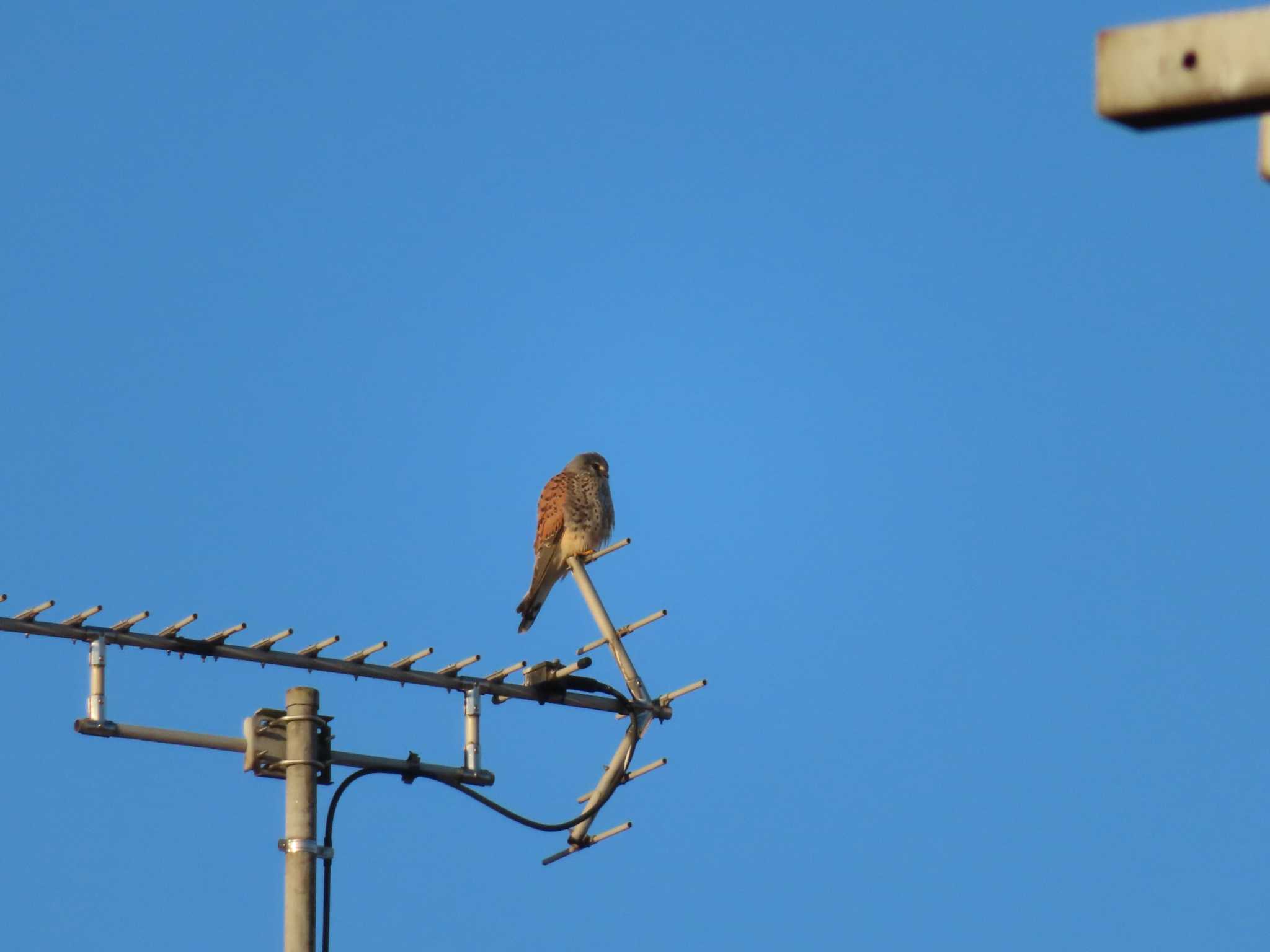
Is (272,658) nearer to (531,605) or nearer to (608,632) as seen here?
(608,632)

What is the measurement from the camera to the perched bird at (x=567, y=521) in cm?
1391

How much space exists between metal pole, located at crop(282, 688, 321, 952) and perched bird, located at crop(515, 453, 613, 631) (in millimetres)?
7299

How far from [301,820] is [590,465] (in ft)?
32.2

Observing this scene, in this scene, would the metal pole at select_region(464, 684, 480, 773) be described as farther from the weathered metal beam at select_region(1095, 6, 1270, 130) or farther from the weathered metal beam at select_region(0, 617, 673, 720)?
the weathered metal beam at select_region(1095, 6, 1270, 130)

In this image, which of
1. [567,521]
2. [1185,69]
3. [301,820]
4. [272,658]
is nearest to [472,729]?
[272,658]

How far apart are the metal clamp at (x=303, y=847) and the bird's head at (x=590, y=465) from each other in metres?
9.66

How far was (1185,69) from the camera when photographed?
219 centimetres

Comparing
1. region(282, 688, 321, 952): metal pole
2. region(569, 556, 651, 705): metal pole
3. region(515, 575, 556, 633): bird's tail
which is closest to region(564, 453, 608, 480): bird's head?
region(515, 575, 556, 633): bird's tail

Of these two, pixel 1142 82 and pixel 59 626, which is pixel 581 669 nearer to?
pixel 59 626

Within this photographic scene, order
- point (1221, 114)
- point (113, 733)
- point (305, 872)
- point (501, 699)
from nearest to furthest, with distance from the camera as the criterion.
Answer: point (1221, 114) < point (305, 872) < point (113, 733) < point (501, 699)

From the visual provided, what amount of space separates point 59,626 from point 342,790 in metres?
1.48

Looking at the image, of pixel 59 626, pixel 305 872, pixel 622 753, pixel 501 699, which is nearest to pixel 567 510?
pixel 622 753

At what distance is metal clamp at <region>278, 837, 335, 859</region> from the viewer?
19.5ft

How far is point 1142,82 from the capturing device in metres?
2.19
